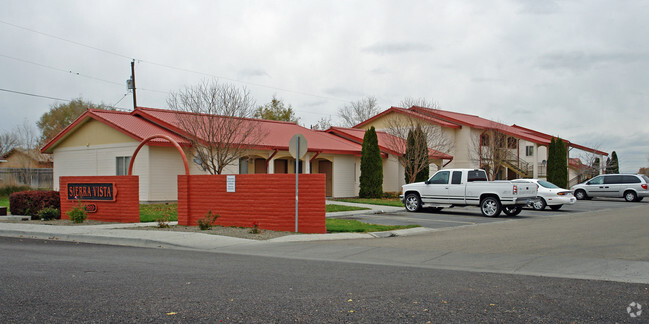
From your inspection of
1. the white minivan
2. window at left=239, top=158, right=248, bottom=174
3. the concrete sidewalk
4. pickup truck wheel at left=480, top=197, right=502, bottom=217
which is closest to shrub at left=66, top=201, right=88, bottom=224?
the concrete sidewalk

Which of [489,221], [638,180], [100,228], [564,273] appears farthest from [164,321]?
[638,180]

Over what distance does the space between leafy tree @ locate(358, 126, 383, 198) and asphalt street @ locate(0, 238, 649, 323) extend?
22522 mm

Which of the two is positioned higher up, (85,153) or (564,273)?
(85,153)

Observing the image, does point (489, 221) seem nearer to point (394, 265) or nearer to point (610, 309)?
point (394, 265)

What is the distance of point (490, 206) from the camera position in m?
22.1

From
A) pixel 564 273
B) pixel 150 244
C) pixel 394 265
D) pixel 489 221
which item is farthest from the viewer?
pixel 489 221

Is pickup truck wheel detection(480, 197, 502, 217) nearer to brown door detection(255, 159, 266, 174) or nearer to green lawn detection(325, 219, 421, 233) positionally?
green lawn detection(325, 219, 421, 233)

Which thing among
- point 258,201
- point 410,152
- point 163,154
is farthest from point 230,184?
point 410,152

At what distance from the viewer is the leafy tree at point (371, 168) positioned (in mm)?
32812

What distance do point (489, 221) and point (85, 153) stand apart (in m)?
22.3

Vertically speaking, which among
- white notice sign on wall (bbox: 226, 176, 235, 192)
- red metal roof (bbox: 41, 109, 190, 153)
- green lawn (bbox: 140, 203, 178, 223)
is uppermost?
red metal roof (bbox: 41, 109, 190, 153)

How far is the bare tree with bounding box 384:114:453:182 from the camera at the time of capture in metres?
34.0

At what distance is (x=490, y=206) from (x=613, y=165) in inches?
1800

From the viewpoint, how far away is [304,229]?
15617 mm
